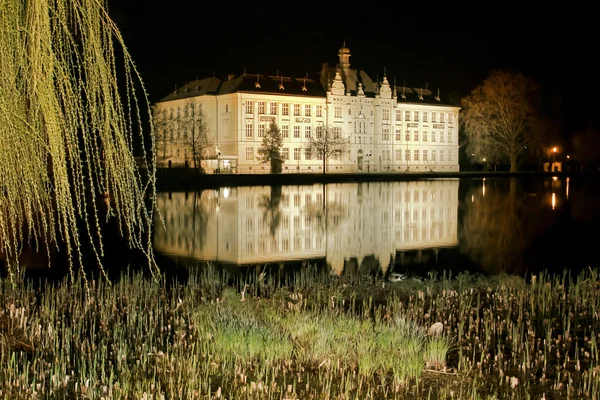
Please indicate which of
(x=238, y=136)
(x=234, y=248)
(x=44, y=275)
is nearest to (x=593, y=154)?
(x=238, y=136)

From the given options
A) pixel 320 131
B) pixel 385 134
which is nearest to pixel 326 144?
pixel 320 131

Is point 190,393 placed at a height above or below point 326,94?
below

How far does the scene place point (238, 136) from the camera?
264 feet

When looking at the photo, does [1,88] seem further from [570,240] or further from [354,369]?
[570,240]

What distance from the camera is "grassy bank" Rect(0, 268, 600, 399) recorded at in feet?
16.6

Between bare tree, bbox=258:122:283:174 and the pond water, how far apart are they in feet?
128

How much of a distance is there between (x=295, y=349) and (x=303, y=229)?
52.8 feet

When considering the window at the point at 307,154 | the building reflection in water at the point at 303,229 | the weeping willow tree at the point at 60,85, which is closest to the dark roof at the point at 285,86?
the window at the point at 307,154

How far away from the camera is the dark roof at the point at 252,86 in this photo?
82.9m

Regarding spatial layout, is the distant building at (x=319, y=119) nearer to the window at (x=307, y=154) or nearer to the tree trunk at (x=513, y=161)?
the window at (x=307, y=154)

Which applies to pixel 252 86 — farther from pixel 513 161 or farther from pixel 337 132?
pixel 513 161

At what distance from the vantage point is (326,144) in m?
76.1

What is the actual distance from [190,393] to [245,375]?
560mm

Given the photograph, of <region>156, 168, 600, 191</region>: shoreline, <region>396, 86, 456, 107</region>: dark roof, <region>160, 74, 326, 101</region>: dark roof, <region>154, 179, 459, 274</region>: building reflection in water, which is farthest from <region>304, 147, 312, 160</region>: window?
<region>154, 179, 459, 274</region>: building reflection in water
